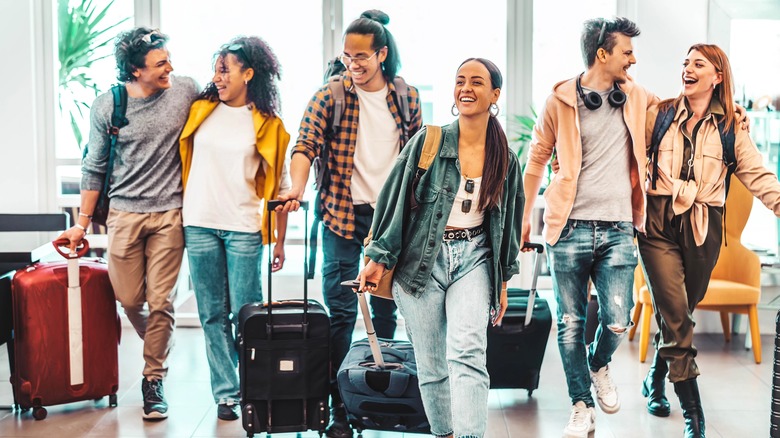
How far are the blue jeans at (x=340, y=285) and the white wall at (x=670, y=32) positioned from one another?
237 centimetres

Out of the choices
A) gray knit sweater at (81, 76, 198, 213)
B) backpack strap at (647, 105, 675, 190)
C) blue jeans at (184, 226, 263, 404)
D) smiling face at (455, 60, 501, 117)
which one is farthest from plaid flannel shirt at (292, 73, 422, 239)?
backpack strap at (647, 105, 675, 190)

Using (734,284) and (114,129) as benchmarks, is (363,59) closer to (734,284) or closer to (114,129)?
(114,129)

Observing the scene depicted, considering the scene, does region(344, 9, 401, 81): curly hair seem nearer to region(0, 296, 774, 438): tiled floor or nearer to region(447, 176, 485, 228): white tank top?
region(447, 176, 485, 228): white tank top

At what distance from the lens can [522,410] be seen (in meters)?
4.01

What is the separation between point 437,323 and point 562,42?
3095 millimetres

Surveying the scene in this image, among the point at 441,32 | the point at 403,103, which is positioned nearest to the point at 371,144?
the point at 403,103

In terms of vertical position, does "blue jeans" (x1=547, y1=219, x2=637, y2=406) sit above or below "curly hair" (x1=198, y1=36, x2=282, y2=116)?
below

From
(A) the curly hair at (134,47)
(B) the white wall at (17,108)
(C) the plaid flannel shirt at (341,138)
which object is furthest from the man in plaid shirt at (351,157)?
(B) the white wall at (17,108)

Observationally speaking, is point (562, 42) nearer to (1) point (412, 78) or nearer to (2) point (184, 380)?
(1) point (412, 78)

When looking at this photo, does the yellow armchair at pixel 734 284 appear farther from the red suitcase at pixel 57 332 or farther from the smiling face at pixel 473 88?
the red suitcase at pixel 57 332

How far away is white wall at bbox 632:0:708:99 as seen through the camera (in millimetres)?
5191

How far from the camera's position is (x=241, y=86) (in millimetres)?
3711

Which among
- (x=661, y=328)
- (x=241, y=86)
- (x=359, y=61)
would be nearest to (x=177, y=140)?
(x=241, y=86)

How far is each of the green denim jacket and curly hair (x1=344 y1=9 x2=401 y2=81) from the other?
2.37 feet
